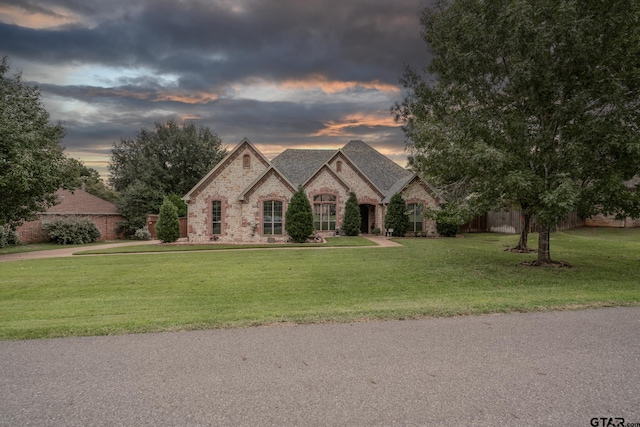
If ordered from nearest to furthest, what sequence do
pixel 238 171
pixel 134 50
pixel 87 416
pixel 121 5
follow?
pixel 87 416
pixel 121 5
pixel 134 50
pixel 238 171

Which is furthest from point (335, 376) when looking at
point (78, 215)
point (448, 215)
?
point (78, 215)

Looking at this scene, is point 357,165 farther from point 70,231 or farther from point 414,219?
point 70,231

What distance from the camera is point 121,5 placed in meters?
13.4

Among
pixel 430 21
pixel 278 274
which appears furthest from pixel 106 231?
pixel 430 21

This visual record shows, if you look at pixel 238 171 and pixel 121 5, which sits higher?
pixel 121 5

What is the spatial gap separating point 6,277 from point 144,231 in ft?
59.5

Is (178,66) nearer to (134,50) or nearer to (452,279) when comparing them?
(134,50)

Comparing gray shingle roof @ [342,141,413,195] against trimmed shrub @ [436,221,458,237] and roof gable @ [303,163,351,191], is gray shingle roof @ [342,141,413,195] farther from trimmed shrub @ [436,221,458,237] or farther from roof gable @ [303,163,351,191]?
trimmed shrub @ [436,221,458,237]

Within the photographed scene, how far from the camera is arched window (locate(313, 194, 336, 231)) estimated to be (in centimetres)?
Answer: 2555

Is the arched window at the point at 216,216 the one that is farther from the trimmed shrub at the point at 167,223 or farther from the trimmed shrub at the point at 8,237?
the trimmed shrub at the point at 8,237

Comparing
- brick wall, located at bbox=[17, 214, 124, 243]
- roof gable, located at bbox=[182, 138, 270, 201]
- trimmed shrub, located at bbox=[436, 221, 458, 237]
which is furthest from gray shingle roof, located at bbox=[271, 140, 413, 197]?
brick wall, located at bbox=[17, 214, 124, 243]

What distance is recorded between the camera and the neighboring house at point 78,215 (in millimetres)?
24797

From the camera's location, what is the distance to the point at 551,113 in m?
11.0

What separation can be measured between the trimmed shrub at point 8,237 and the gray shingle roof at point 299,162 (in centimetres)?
1717
